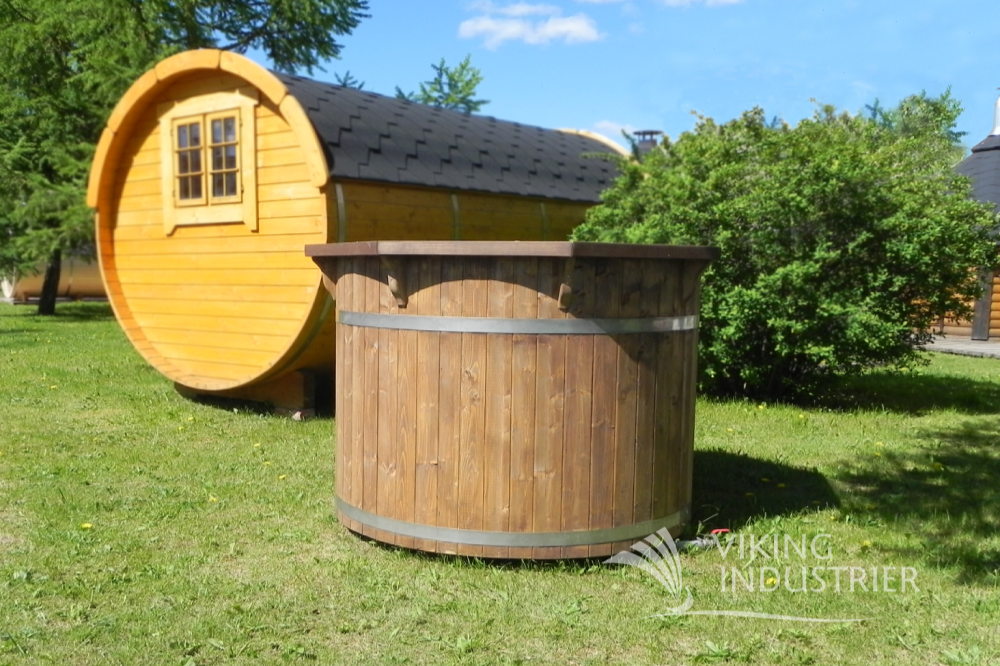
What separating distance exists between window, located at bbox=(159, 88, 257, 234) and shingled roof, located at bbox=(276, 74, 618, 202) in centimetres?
66

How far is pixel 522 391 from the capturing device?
4.46 m

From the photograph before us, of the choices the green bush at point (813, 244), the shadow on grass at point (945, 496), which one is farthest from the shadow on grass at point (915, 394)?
the shadow on grass at point (945, 496)

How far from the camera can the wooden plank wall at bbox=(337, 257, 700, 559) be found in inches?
175

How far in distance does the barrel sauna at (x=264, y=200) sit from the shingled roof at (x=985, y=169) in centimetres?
1502

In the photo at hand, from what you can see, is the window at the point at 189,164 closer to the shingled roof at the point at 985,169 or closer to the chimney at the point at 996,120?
the shingled roof at the point at 985,169

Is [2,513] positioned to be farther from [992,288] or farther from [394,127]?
[992,288]

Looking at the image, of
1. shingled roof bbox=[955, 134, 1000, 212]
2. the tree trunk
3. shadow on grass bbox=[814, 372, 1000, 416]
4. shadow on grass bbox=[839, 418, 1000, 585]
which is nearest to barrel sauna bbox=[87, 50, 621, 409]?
shadow on grass bbox=[814, 372, 1000, 416]

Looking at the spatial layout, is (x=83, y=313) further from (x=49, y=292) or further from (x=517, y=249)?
(x=517, y=249)

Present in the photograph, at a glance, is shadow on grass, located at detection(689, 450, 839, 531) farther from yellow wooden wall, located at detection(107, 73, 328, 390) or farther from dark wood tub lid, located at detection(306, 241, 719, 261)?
yellow wooden wall, located at detection(107, 73, 328, 390)

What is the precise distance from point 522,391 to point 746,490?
2395 mm

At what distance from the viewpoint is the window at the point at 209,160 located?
8953 millimetres

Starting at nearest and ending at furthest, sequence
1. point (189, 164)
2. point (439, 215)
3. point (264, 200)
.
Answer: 1. point (264, 200)
2. point (439, 215)
3. point (189, 164)

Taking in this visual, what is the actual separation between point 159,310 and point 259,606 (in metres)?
6.76

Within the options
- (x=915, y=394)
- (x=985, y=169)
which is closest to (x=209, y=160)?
(x=915, y=394)
